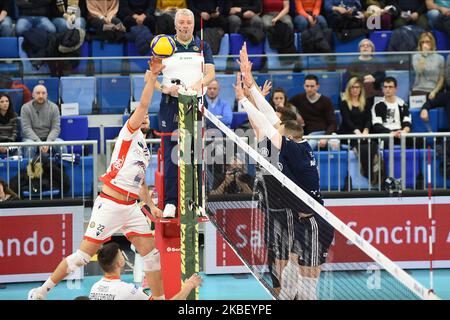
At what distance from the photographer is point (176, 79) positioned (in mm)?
10867

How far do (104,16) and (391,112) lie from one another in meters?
5.41

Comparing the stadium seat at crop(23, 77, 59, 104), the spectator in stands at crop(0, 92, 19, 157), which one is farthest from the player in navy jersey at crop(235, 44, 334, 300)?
the stadium seat at crop(23, 77, 59, 104)

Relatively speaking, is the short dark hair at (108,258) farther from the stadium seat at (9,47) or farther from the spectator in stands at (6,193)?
the stadium seat at (9,47)

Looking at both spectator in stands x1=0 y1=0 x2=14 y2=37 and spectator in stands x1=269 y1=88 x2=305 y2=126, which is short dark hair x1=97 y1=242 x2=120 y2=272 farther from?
spectator in stands x1=0 y1=0 x2=14 y2=37

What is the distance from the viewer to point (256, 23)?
58.1ft

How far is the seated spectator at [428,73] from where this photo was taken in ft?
53.5

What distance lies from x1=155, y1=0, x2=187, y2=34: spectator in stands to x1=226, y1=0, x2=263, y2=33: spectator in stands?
89 centimetres

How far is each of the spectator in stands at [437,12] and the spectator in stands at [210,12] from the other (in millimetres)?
3870

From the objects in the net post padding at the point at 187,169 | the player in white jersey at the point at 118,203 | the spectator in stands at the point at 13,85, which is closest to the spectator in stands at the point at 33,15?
the spectator in stands at the point at 13,85

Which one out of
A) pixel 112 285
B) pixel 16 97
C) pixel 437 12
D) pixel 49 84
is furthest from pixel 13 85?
pixel 437 12

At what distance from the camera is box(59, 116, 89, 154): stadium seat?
15.6 meters

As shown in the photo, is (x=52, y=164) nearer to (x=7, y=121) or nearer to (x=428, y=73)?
(x=7, y=121)

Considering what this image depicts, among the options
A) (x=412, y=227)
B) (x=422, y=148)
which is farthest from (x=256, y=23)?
(x=412, y=227)
